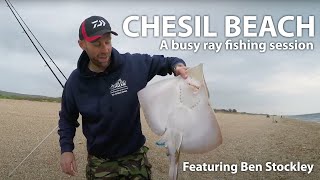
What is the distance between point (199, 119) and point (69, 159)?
762 millimetres

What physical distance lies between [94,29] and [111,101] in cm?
36

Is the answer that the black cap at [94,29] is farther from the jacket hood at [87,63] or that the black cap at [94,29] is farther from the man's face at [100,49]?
the jacket hood at [87,63]

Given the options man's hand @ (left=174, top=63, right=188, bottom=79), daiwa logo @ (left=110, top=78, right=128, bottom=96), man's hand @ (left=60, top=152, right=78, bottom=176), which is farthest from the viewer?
man's hand @ (left=60, top=152, right=78, bottom=176)

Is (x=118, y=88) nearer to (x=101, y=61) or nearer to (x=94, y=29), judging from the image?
(x=101, y=61)

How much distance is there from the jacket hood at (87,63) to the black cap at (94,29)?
0.13 m

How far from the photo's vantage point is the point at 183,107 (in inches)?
77.6

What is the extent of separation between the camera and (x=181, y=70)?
198 centimetres

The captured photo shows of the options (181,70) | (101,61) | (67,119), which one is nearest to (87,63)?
(101,61)

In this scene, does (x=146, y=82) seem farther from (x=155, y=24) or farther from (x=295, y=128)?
(x=295, y=128)

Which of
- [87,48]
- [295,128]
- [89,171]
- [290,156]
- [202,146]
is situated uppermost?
[87,48]

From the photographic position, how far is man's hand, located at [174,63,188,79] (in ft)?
6.45

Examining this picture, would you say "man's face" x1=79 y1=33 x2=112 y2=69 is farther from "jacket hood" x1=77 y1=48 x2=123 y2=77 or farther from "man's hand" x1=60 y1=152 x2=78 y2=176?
"man's hand" x1=60 y1=152 x2=78 y2=176

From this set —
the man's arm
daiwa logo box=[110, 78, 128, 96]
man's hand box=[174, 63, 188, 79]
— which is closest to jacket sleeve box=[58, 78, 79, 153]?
the man's arm

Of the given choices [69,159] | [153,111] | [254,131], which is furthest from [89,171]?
[254,131]
